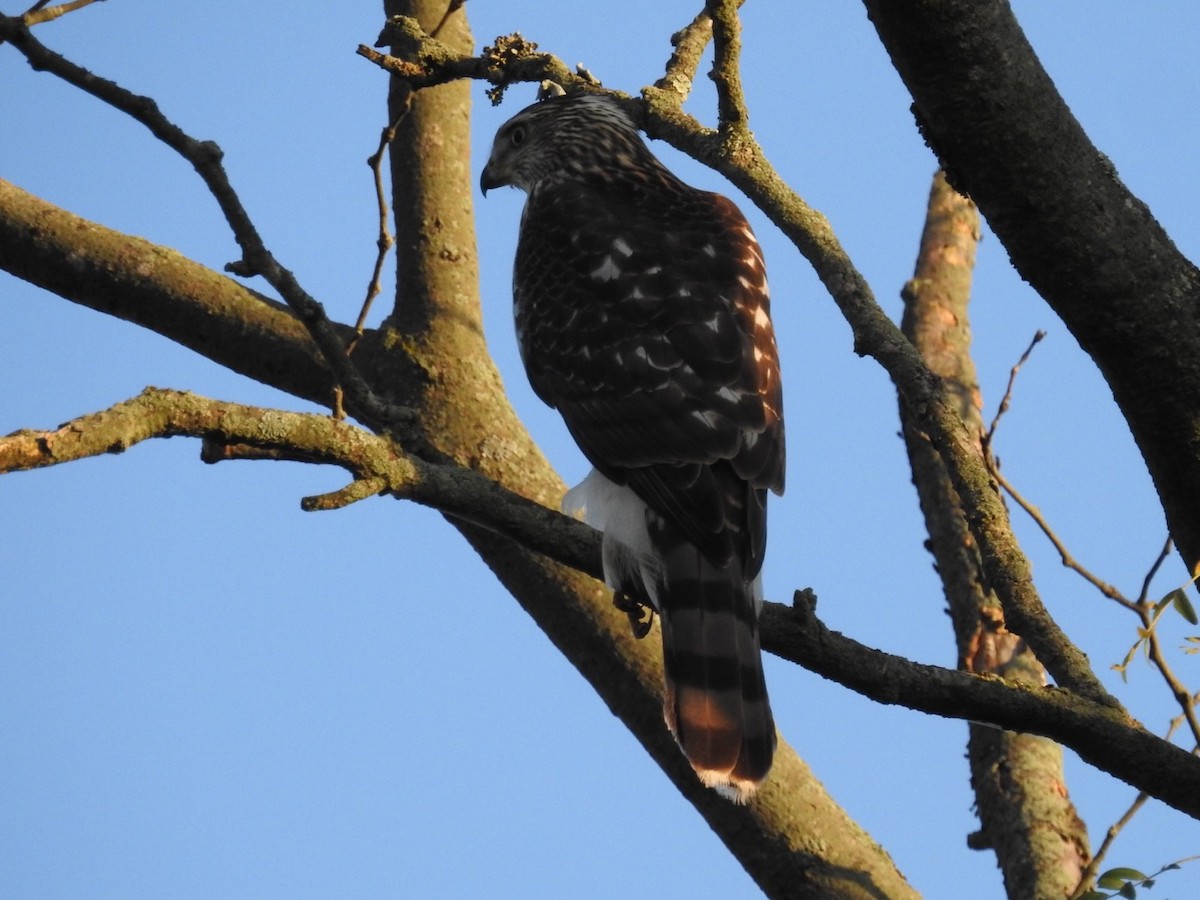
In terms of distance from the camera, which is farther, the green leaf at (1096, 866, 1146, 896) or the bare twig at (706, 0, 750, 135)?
the bare twig at (706, 0, 750, 135)

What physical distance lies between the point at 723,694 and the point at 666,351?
1076 millimetres

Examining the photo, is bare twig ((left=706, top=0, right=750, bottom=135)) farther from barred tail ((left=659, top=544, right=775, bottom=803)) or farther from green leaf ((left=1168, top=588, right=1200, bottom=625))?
green leaf ((left=1168, top=588, right=1200, bottom=625))

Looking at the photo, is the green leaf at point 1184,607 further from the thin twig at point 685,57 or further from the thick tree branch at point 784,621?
the thin twig at point 685,57

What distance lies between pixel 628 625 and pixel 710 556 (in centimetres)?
73

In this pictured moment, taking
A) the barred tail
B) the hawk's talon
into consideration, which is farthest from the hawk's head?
the barred tail

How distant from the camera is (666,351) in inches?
161

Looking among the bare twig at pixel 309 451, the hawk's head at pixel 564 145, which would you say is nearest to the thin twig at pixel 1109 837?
the bare twig at pixel 309 451

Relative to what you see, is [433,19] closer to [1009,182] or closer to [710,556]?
[710,556]

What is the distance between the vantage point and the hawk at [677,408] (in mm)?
3398

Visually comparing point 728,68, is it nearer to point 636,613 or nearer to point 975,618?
point 636,613

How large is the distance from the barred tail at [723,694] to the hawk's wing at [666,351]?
17 cm

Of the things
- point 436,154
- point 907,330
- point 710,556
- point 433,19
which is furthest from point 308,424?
point 907,330

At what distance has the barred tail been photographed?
3.36 metres

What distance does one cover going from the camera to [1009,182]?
2.59 m
